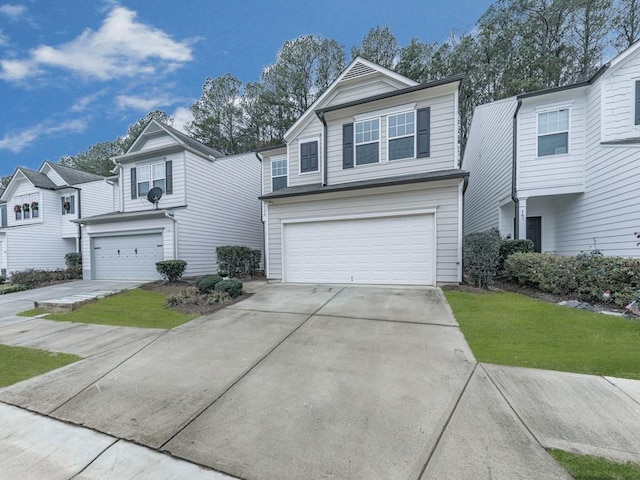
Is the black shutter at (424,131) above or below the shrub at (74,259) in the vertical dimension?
above

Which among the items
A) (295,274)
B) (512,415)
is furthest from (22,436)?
(295,274)

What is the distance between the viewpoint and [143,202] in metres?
13.3

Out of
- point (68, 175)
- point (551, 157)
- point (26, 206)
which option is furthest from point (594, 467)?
point (26, 206)

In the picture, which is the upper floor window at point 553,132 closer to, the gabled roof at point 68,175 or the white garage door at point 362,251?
the white garage door at point 362,251

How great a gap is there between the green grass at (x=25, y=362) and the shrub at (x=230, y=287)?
3.64 meters

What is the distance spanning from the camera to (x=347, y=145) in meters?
10.2

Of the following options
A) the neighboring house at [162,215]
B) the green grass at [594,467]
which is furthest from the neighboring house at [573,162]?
the neighboring house at [162,215]

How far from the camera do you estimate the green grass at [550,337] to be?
3.50m

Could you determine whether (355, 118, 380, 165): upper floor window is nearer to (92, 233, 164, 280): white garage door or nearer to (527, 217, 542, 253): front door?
(527, 217, 542, 253): front door

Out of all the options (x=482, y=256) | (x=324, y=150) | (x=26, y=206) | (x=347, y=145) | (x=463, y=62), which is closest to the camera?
(x=482, y=256)

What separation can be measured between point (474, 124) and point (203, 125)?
19.4 m

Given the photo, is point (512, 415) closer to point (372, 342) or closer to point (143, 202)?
point (372, 342)

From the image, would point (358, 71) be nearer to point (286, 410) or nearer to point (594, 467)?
point (286, 410)

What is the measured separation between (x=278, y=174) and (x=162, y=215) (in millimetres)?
5255
